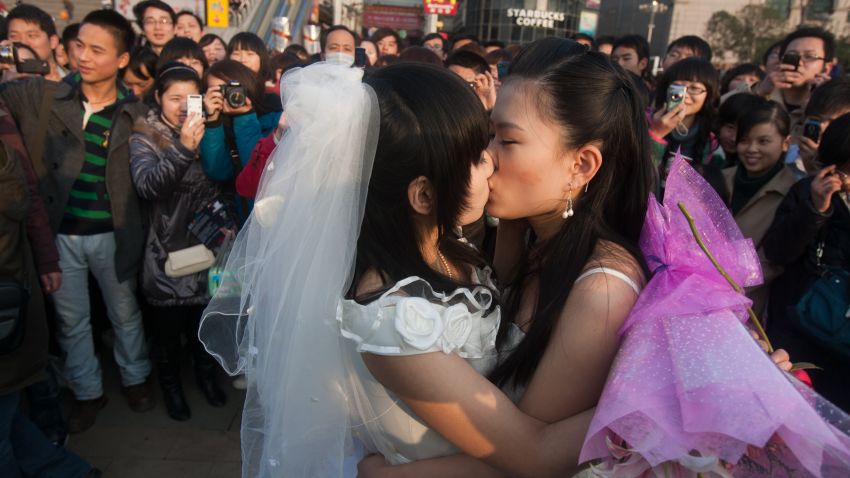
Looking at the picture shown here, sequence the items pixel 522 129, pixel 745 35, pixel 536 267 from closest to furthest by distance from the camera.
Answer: pixel 522 129 < pixel 536 267 < pixel 745 35

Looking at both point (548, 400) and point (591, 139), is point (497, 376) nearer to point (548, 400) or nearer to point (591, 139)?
point (548, 400)

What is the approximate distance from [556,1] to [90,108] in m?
49.0

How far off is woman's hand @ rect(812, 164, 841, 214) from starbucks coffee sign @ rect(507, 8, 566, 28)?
4597cm

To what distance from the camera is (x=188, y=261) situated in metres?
3.05

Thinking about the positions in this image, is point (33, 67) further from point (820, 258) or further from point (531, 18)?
point (531, 18)

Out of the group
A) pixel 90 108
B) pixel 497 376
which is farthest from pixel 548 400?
pixel 90 108

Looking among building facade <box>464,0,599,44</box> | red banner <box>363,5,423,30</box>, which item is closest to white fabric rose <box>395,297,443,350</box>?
red banner <box>363,5,423,30</box>

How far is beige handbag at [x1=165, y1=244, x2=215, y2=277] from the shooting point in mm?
3033

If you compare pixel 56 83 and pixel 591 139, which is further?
pixel 56 83

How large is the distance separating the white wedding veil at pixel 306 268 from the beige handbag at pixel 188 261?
1.63 metres

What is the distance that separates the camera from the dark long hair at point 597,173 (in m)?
1.33

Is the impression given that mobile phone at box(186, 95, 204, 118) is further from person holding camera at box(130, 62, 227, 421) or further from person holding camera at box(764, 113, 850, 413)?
person holding camera at box(764, 113, 850, 413)

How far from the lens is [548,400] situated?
1229 mm

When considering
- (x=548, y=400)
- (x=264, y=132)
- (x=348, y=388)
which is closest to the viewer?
(x=548, y=400)
